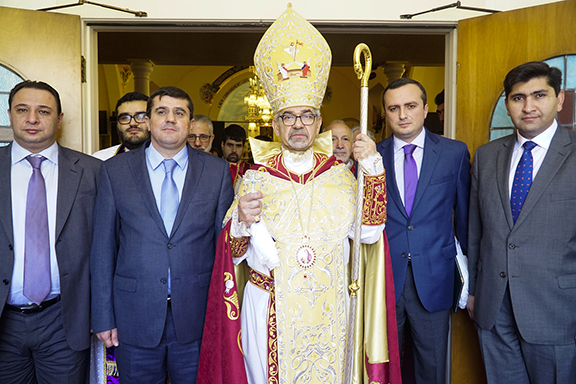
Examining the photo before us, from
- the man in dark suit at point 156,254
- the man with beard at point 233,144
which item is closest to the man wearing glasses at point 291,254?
the man in dark suit at point 156,254

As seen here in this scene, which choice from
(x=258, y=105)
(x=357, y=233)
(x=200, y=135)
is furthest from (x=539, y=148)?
(x=258, y=105)

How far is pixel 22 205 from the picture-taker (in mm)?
Result: 2379

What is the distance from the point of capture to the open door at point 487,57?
3111mm

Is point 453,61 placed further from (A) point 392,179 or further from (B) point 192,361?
(B) point 192,361

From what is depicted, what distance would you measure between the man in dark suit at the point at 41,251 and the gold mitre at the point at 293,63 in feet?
3.68

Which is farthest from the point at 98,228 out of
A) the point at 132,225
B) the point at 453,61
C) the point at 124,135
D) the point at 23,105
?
the point at 453,61

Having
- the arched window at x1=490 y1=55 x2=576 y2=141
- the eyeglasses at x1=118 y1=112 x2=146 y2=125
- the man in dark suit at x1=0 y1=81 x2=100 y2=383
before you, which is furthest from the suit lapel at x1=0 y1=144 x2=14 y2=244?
the arched window at x1=490 y1=55 x2=576 y2=141

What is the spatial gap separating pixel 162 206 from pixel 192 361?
2.56ft

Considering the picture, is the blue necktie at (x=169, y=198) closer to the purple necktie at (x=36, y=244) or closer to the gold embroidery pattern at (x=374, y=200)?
the purple necktie at (x=36, y=244)

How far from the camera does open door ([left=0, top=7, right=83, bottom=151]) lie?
323cm

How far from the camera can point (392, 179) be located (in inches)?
104

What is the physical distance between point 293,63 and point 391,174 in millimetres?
844

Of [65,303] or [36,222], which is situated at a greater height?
[36,222]

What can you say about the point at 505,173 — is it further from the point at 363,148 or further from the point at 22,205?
the point at 22,205
